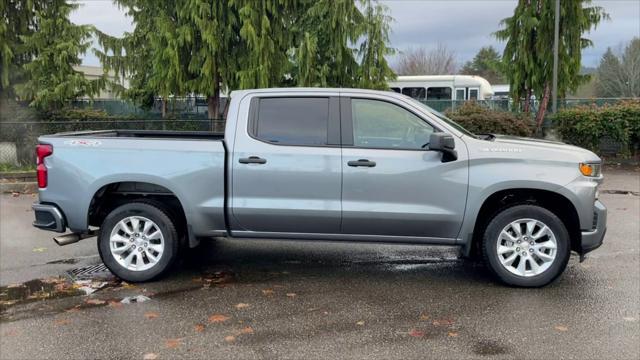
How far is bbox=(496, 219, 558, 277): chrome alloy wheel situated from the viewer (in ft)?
17.5

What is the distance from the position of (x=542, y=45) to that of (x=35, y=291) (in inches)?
568

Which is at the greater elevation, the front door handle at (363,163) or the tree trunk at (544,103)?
the tree trunk at (544,103)

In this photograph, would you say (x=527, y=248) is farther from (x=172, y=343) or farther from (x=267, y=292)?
(x=172, y=343)

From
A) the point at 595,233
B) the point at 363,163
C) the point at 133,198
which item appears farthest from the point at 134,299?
the point at 595,233

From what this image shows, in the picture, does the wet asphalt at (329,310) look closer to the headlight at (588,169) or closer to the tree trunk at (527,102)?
the headlight at (588,169)

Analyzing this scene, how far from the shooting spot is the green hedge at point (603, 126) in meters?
14.0

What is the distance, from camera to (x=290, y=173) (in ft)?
17.7

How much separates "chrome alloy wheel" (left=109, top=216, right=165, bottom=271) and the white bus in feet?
67.0

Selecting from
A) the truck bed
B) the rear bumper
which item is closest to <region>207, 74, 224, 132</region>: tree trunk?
the truck bed

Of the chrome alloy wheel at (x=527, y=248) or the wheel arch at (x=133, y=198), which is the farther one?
the wheel arch at (x=133, y=198)

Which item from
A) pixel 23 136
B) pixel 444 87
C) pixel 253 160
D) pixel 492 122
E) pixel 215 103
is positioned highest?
pixel 444 87

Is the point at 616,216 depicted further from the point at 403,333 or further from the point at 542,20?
the point at 542,20

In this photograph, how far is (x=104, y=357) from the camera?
155 inches

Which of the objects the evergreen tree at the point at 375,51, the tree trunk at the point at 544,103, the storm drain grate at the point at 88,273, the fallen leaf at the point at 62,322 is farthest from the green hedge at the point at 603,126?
the fallen leaf at the point at 62,322
